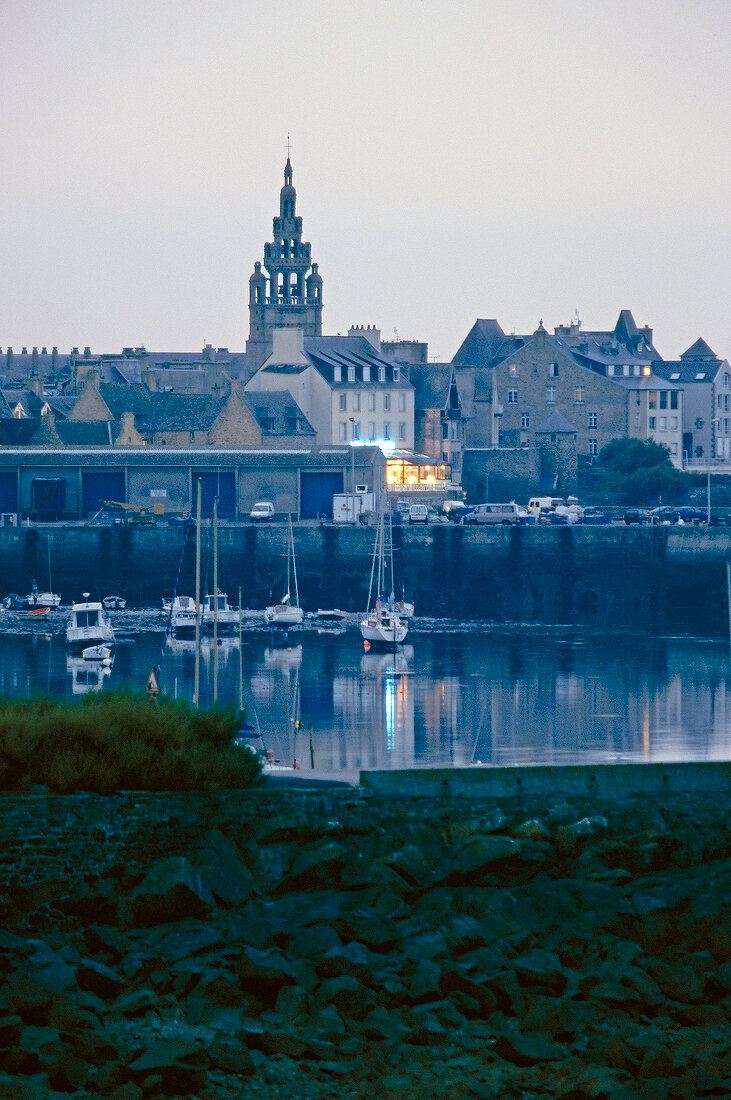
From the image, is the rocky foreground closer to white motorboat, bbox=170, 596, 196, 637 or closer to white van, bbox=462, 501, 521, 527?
white motorboat, bbox=170, 596, 196, 637

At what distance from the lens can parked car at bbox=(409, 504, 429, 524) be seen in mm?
60625

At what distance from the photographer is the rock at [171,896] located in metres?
12.5

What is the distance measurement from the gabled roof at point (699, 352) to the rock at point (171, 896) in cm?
8136

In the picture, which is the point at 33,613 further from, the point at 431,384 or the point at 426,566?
the point at 431,384

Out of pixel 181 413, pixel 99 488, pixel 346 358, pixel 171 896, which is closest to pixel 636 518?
pixel 99 488

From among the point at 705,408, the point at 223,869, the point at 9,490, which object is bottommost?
the point at 223,869

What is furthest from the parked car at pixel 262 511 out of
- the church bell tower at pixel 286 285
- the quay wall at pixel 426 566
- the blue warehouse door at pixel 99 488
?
the church bell tower at pixel 286 285

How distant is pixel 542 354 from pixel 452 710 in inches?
1821

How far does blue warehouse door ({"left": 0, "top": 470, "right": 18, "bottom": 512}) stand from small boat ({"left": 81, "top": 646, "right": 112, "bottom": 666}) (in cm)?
2338

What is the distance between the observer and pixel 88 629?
43719 mm

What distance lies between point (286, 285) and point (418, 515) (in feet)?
165

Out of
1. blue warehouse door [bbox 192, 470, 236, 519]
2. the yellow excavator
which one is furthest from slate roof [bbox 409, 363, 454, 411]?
the yellow excavator

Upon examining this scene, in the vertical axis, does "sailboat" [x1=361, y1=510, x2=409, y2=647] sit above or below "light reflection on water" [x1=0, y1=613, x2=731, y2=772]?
above

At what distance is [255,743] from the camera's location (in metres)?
29.1
